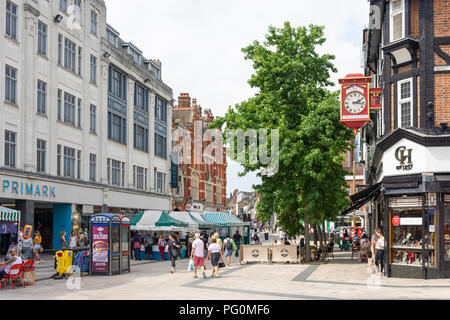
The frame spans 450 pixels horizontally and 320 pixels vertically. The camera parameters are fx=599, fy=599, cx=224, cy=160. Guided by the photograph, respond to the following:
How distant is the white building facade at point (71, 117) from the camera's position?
31.4 metres

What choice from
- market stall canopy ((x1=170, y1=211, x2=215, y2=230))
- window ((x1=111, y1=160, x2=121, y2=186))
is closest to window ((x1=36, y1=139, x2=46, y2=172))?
market stall canopy ((x1=170, y1=211, x2=215, y2=230))

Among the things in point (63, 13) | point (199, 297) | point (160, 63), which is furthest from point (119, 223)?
point (160, 63)

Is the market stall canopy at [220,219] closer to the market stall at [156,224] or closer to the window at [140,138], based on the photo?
the market stall at [156,224]

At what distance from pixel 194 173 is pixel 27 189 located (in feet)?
136

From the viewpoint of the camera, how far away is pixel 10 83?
3106 centimetres

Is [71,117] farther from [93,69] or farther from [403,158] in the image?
[403,158]

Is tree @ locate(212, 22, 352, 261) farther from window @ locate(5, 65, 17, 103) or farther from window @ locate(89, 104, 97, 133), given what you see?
window @ locate(89, 104, 97, 133)

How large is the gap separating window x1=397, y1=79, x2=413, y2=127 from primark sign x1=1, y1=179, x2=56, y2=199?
62.4 feet

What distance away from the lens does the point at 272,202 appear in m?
31.3

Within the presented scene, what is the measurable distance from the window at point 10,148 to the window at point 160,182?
83.0 ft

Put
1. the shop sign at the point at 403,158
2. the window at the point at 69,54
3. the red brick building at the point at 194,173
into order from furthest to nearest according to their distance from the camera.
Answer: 1. the red brick building at the point at 194,173
2. the window at the point at 69,54
3. the shop sign at the point at 403,158

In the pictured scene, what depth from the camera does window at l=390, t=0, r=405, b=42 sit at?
882 inches

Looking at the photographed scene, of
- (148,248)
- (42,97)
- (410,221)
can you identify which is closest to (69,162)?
(42,97)

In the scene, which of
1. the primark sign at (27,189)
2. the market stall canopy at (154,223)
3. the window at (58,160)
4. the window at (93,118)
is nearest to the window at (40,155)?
the primark sign at (27,189)
